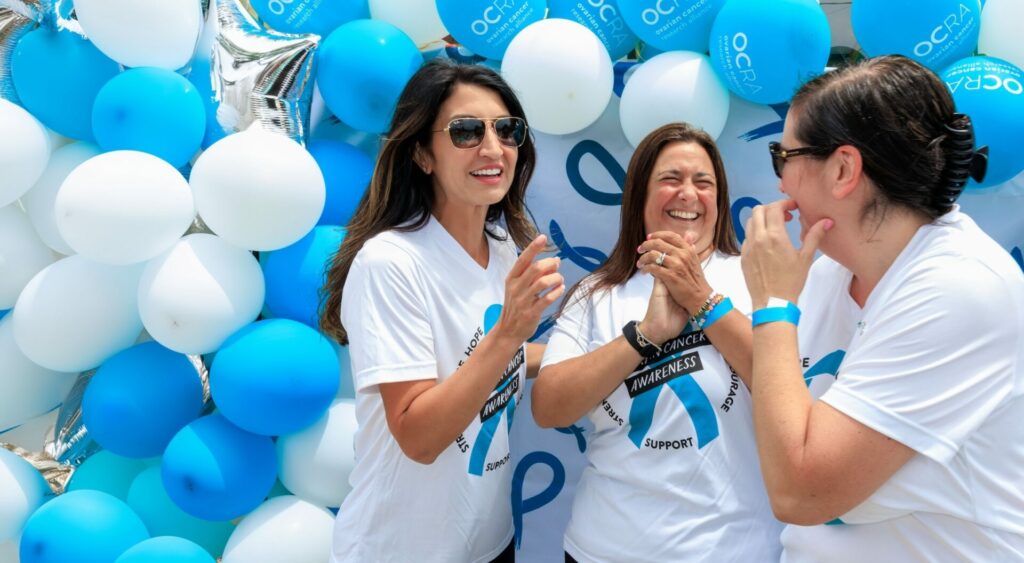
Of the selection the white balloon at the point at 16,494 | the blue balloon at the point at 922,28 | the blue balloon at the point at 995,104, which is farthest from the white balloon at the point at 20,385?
the blue balloon at the point at 995,104

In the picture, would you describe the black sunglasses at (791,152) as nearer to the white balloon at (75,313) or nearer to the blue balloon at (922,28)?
the blue balloon at (922,28)

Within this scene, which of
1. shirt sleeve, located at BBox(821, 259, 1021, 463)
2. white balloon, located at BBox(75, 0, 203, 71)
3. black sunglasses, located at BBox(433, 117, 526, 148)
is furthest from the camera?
white balloon, located at BBox(75, 0, 203, 71)

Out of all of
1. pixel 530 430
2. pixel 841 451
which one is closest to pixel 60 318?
pixel 530 430

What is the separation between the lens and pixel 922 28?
99.0 inches

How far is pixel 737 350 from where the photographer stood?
210 centimetres

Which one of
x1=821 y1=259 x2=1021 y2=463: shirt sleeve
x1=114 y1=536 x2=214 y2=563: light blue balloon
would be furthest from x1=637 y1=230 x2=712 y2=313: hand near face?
x1=114 y1=536 x2=214 y2=563: light blue balloon

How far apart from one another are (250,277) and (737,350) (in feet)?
4.93

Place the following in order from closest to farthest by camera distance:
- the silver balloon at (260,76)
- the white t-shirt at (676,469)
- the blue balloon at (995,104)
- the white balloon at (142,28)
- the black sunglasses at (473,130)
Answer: the white t-shirt at (676,469) → the black sunglasses at (473,130) → the blue balloon at (995,104) → the white balloon at (142,28) → the silver balloon at (260,76)

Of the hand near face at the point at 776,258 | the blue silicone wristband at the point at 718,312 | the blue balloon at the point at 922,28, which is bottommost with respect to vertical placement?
the blue silicone wristband at the point at 718,312

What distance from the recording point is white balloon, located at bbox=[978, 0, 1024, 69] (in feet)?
8.13

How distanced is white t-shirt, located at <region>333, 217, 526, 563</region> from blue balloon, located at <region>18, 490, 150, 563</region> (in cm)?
98

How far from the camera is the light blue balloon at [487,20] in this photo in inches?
109

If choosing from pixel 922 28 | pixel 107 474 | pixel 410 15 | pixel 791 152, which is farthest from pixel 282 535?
pixel 922 28

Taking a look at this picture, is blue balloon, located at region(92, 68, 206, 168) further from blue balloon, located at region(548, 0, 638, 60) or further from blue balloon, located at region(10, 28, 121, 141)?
blue balloon, located at region(548, 0, 638, 60)
